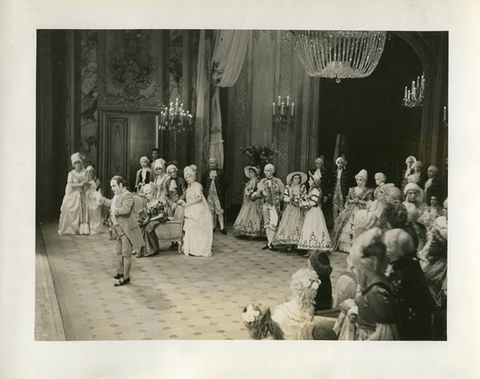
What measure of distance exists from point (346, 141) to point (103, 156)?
8.40ft

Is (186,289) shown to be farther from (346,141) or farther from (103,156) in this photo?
(346,141)

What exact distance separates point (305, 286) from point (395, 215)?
120 cm

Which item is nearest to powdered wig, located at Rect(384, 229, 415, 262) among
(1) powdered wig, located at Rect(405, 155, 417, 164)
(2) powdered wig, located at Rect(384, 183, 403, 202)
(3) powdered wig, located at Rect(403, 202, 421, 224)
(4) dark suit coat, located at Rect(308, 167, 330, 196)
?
(3) powdered wig, located at Rect(403, 202, 421, 224)

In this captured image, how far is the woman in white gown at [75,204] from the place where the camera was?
20.8ft

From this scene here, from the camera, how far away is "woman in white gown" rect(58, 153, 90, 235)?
20.8 feet

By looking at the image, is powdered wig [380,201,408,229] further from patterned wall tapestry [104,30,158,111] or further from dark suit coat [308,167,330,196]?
patterned wall tapestry [104,30,158,111]

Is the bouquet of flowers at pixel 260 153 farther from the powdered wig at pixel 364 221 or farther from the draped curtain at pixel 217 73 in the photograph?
the powdered wig at pixel 364 221

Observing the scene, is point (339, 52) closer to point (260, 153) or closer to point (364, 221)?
point (260, 153)

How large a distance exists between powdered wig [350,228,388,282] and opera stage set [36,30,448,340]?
20cm

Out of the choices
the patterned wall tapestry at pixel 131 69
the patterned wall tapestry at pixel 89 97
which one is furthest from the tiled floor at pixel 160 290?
the patterned wall tapestry at pixel 131 69

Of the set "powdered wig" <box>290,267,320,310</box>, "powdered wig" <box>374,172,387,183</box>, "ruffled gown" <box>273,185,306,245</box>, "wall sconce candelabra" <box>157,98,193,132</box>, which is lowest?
"powdered wig" <box>290,267,320,310</box>

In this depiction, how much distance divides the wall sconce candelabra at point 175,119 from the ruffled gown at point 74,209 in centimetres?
93
